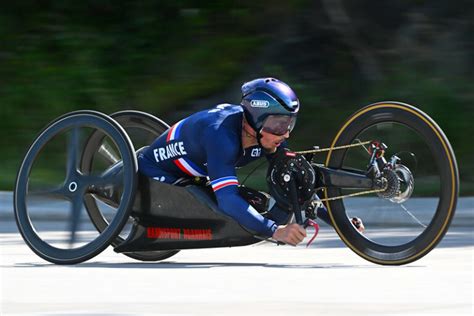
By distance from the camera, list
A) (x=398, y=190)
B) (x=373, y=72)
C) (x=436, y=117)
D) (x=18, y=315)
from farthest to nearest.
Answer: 1. (x=373, y=72)
2. (x=436, y=117)
3. (x=398, y=190)
4. (x=18, y=315)

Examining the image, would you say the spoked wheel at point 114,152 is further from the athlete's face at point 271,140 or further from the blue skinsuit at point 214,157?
the athlete's face at point 271,140

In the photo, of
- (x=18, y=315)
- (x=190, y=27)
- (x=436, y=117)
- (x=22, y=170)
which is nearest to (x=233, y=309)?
(x=18, y=315)

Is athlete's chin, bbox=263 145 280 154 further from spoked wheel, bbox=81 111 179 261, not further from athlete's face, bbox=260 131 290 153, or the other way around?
spoked wheel, bbox=81 111 179 261

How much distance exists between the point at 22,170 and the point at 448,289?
291 cm

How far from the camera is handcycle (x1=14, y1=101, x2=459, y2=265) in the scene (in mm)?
7184

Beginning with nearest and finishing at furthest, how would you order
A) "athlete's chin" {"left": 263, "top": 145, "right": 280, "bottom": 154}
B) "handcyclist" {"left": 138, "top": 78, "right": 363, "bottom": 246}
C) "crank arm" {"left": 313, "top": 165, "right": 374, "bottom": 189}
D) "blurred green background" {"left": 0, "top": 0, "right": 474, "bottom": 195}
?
"handcyclist" {"left": 138, "top": 78, "right": 363, "bottom": 246} < "crank arm" {"left": 313, "top": 165, "right": 374, "bottom": 189} < "athlete's chin" {"left": 263, "top": 145, "right": 280, "bottom": 154} < "blurred green background" {"left": 0, "top": 0, "right": 474, "bottom": 195}

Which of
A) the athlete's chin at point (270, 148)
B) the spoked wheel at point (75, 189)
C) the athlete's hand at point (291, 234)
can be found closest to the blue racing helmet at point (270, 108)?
the athlete's chin at point (270, 148)

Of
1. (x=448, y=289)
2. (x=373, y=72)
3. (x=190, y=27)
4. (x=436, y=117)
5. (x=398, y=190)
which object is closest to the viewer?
(x=448, y=289)

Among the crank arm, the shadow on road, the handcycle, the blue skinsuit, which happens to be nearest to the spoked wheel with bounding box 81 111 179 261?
the handcycle

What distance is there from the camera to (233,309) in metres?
5.84

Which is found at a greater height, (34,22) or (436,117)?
(34,22)

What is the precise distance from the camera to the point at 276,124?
7.33m

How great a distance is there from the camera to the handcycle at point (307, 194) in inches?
283

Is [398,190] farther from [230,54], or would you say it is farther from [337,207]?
[230,54]
